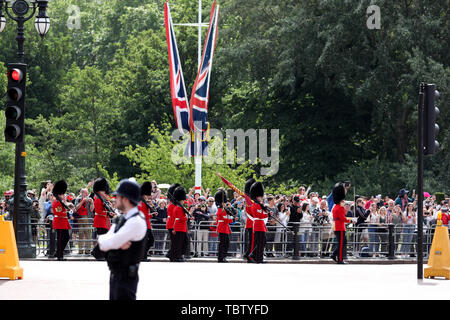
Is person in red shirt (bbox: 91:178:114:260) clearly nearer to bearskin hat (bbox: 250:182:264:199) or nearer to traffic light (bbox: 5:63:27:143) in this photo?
bearskin hat (bbox: 250:182:264:199)

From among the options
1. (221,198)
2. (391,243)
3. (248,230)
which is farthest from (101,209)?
(391,243)

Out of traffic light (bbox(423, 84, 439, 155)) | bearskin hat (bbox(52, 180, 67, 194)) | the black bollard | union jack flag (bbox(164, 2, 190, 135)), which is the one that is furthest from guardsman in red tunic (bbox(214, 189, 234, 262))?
union jack flag (bbox(164, 2, 190, 135))

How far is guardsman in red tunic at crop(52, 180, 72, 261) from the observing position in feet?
80.1

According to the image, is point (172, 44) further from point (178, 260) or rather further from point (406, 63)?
point (178, 260)

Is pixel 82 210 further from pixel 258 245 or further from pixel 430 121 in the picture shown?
pixel 430 121

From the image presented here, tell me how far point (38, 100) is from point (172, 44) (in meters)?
32.4

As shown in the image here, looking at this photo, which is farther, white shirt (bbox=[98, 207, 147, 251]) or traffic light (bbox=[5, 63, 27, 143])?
traffic light (bbox=[5, 63, 27, 143])

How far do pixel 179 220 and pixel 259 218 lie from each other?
1.92 meters

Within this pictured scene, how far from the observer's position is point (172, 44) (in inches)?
1473

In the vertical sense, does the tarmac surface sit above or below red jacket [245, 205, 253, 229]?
below

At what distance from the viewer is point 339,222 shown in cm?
2534

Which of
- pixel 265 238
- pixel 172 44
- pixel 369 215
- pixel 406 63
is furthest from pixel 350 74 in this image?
pixel 265 238

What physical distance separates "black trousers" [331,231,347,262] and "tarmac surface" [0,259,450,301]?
0.81m

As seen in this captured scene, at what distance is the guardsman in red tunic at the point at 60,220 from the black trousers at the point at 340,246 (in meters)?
6.46
